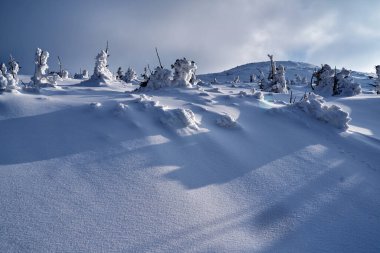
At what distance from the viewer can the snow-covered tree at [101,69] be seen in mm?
15219

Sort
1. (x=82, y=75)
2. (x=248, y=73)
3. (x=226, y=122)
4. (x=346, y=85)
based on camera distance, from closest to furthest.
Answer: (x=226, y=122), (x=346, y=85), (x=82, y=75), (x=248, y=73)

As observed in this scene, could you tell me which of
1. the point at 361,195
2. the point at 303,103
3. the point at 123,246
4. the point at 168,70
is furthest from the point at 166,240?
the point at 168,70

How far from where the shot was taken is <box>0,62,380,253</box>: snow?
258 centimetres

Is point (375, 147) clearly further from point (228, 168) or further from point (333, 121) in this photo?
point (228, 168)

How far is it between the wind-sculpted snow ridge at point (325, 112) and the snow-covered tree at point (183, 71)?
476 cm

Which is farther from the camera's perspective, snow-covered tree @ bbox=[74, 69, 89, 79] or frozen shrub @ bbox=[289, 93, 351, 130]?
snow-covered tree @ bbox=[74, 69, 89, 79]

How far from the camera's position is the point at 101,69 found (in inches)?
620

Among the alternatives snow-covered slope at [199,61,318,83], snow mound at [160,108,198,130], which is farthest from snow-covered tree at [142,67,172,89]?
snow-covered slope at [199,61,318,83]

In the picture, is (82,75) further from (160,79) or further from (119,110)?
(119,110)

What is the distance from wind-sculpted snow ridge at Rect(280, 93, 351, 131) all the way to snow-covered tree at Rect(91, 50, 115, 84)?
36.3 ft

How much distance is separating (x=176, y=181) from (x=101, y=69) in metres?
13.8

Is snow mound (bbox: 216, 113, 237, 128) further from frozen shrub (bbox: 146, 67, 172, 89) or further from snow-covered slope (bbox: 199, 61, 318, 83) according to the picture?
snow-covered slope (bbox: 199, 61, 318, 83)

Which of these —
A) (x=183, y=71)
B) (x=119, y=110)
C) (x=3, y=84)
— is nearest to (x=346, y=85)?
(x=183, y=71)

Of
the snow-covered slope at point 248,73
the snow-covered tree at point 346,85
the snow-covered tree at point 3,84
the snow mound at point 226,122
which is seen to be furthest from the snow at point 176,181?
the snow-covered slope at point 248,73
